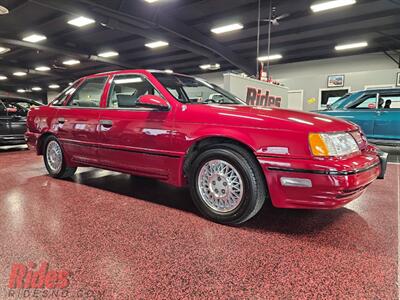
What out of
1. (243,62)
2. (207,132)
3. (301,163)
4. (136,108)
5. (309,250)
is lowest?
(309,250)

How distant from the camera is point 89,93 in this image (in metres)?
3.13

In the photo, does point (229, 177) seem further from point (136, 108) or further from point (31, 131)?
point (31, 131)

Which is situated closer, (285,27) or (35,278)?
(35,278)

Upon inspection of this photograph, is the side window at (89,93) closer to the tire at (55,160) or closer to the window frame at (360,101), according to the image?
the tire at (55,160)

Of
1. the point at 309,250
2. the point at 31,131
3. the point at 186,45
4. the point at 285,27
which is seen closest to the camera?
the point at 309,250

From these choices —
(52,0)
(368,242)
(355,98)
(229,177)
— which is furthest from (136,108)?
(52,0)

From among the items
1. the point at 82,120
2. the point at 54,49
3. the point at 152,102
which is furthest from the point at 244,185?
the point at 54,49

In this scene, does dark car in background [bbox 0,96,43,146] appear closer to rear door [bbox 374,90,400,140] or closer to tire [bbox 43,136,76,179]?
tire [bbox 43,136,76,179]

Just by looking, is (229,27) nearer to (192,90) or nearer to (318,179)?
(192,90)

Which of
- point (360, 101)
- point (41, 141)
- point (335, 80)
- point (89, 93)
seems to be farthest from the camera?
point (335, 80)

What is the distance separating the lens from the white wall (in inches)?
443

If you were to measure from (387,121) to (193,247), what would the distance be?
547 centimetres

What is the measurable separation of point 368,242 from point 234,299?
1.11 meters

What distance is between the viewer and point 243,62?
13016mm
